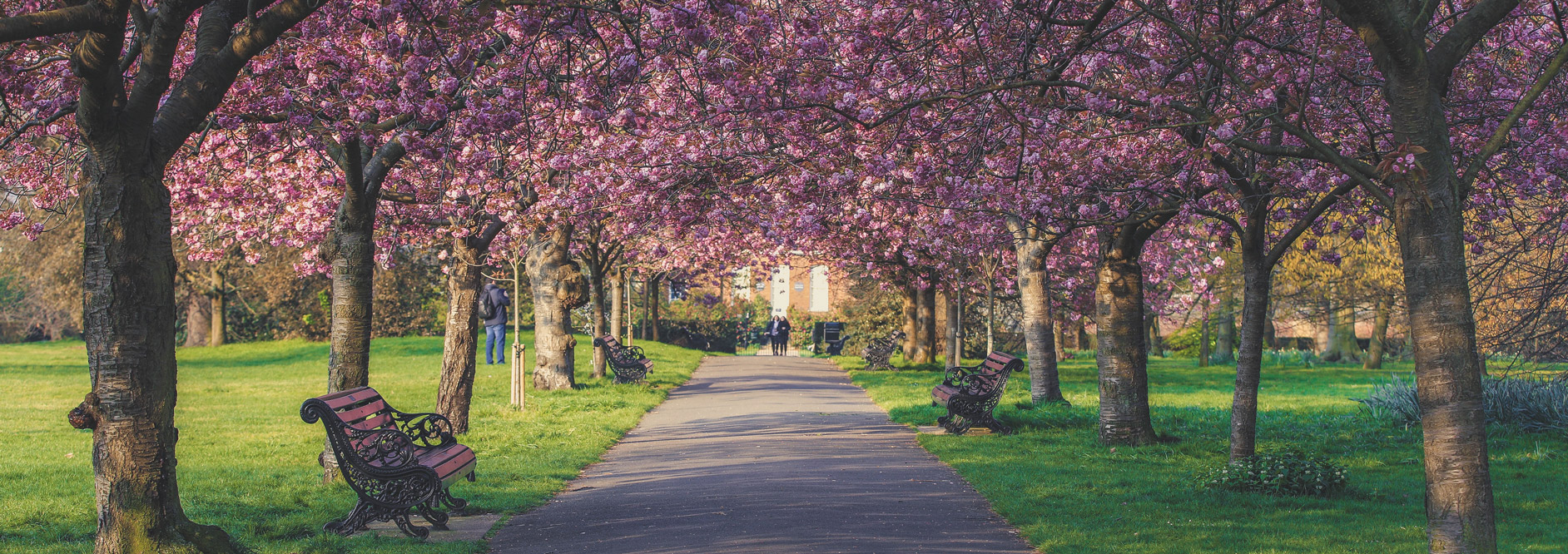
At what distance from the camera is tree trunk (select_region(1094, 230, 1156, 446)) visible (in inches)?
446

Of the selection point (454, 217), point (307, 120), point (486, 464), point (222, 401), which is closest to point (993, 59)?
point (307, 120)

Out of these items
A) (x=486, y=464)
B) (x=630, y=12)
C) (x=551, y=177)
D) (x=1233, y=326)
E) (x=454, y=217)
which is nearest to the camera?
(x=630, y=12)

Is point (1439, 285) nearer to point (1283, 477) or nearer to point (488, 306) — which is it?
point (1283, 477)

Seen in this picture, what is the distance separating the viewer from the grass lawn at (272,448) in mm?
7273

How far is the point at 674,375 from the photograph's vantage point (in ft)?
77.8

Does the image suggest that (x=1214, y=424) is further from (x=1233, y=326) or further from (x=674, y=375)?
(x=1233, y=326)

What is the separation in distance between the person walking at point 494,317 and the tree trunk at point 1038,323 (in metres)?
11.7

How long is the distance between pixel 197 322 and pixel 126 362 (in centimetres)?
3793

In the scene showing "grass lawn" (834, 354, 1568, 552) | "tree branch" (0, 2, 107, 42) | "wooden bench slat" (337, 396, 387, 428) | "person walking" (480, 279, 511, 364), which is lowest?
"grass lawn" (834, 354, 1568, 552)

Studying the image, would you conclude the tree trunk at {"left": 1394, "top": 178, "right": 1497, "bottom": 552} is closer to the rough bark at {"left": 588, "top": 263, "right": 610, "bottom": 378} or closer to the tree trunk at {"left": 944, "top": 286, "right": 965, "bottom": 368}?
the tree trunk at {"left": 944, "top": 286, "right": 965, "bottom": 368}

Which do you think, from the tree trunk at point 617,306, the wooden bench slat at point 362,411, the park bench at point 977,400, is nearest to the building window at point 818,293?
the tree trunk at point 617,306

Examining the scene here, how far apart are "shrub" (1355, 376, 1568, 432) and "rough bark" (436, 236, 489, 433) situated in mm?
10630

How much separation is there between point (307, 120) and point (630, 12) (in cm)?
252

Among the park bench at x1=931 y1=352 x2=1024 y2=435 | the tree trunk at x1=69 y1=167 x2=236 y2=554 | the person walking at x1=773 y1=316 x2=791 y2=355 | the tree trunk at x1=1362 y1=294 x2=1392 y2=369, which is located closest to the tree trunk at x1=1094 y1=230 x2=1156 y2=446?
the park bench at x1=931 y1=352 x2=1024 y2=435
